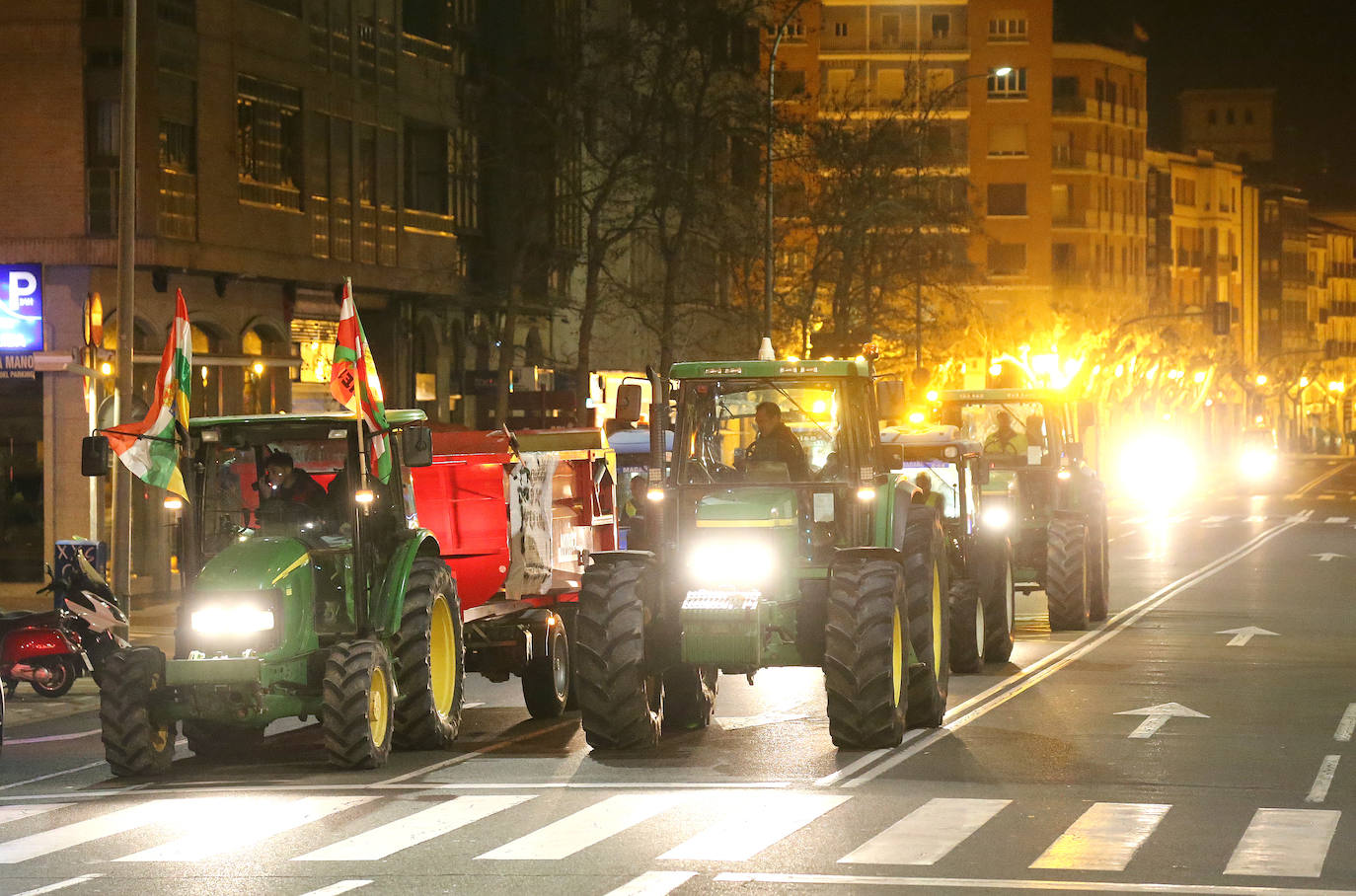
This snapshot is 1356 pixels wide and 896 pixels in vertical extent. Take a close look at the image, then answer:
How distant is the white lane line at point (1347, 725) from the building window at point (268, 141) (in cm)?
2170

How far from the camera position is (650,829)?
1352cm

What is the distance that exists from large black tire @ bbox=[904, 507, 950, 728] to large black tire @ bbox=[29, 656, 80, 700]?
8.44 metres

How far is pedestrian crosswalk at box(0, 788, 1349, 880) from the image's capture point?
12.6 m

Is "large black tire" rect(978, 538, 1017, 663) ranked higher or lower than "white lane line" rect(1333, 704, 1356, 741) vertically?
higher

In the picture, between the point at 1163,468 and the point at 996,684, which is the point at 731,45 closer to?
the point at 996,684

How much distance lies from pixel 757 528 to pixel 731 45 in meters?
51.2

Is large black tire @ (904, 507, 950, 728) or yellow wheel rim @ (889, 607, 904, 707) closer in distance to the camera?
yellow wheel rim @ (889, 607, 904, 707)

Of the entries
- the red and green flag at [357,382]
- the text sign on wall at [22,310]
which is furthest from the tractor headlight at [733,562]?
the text sign on wall at [22,310]

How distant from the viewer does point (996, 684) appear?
21.9m

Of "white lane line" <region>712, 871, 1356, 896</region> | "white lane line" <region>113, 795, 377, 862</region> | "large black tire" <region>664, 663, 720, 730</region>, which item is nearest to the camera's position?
"white lane line" <region>712, 871, 1356, 896</region>

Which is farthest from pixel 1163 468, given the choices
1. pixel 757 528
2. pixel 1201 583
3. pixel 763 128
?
pixel 757 528

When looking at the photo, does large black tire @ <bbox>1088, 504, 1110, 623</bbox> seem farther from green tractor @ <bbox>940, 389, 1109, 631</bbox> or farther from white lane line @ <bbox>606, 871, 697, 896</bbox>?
white lane line @ <bbox>606, 871, 697, 896</bbox>

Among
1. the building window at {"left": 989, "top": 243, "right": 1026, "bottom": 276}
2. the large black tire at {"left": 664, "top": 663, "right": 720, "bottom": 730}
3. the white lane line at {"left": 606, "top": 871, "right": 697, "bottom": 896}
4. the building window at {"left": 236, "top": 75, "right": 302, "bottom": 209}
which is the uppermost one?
the building window at {"left": 989, "top": 243, "right": 1026, "bottom": 276}

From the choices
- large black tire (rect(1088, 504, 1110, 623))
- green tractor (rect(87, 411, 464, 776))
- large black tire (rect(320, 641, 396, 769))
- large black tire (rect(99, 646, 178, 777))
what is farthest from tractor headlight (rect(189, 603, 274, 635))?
large black tire (rect(1088, 504, 1110, 623))
